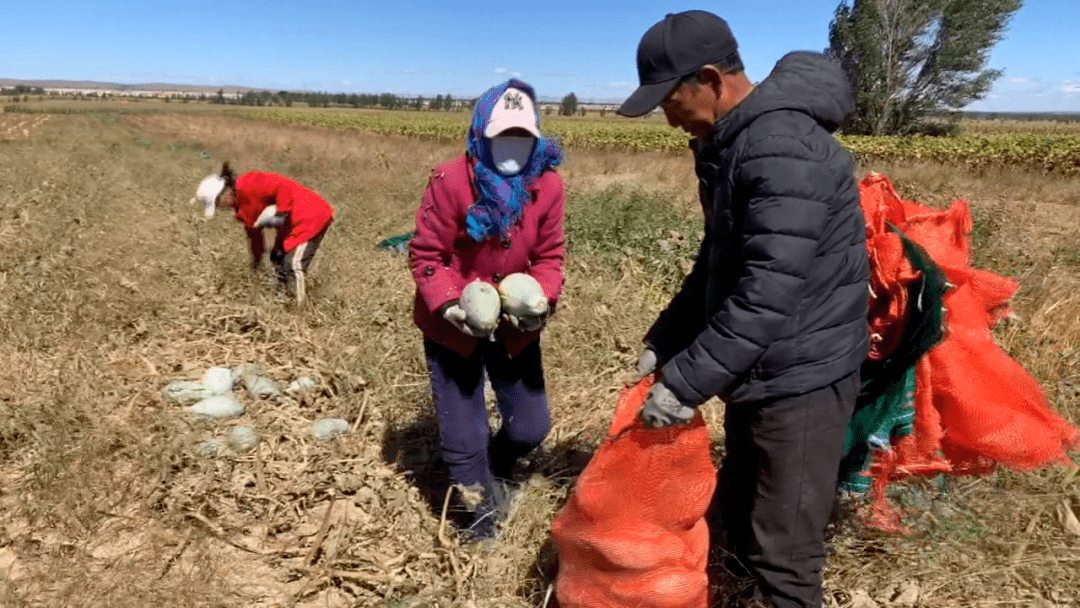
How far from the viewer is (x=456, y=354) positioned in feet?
7.77

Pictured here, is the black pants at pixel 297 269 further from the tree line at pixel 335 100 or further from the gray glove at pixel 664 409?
the tree line at pixel 335 100

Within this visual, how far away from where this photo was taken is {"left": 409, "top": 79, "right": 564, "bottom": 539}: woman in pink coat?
2.14 m

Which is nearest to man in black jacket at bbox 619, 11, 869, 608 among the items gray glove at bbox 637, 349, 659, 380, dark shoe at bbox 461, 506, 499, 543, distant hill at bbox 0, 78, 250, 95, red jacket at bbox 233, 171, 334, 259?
gray glove at bbox 637, 349, 659, 380

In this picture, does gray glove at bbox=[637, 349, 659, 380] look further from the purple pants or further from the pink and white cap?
the pink and white cap

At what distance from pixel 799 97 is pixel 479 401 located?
1467 mm

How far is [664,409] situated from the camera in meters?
1.65

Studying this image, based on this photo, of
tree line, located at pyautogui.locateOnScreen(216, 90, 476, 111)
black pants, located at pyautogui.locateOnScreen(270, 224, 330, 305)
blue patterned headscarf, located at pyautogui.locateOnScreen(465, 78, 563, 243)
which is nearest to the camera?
blue patterned headscarf, located at pyautogui.locateOnScreen(465, 78, 563, 243)

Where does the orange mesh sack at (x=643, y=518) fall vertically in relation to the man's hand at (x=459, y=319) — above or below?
below

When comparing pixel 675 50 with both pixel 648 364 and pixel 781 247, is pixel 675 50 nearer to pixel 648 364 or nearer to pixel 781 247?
pixel 781 247

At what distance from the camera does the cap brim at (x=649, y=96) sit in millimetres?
1596

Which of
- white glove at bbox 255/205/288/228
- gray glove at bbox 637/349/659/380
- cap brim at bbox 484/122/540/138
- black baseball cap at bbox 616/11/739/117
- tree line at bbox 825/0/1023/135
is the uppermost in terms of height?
tree line at bbox 825/0/1023/135

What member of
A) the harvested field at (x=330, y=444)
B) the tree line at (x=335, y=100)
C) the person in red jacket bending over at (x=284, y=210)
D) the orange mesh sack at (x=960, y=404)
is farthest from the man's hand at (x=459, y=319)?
the tree line at (x=335, y=100)

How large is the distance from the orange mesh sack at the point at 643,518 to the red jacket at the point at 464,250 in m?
0.68

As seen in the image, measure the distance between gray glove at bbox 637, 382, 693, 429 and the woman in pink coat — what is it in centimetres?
67
